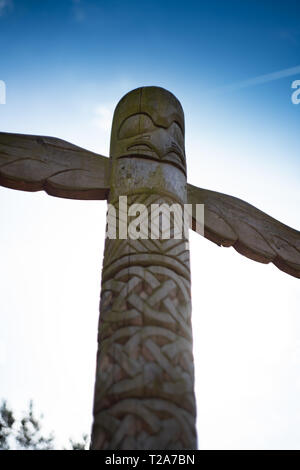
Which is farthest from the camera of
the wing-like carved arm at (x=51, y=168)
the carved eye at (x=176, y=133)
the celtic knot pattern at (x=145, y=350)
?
the carved eye at (x=176, y=133)

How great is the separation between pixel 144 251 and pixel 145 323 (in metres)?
0.56

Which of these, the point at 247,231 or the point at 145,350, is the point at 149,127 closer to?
the point at 247,231

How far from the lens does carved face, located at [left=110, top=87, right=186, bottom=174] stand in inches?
169

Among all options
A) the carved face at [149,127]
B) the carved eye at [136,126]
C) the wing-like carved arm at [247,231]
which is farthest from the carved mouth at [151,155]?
the wing-like carved arm at [247,231]

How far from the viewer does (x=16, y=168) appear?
417 centimetres

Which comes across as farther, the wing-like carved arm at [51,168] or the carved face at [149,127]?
the carved face at [149,127]

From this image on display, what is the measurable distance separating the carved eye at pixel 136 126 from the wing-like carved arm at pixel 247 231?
651 millimetres

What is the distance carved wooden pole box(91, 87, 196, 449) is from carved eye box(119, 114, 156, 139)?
0.02 meters

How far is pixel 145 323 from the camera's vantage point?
10.3 feet

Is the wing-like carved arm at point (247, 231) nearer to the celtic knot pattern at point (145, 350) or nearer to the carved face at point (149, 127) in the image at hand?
the carved face at point (149, 127)

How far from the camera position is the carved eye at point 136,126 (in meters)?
4.45

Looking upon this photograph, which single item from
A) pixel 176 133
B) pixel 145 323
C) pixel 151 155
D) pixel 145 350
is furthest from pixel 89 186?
pixel 145 350

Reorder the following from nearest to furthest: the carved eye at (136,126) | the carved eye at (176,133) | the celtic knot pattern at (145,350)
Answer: the celtic knot pattern at (145,350)
the carved eye at (136,126)
the carved eye at (176,133)

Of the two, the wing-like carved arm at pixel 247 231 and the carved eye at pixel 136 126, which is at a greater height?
the carved eye at pixel 136 126
